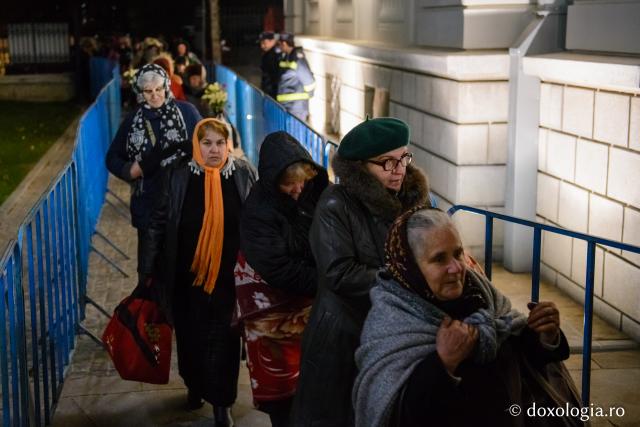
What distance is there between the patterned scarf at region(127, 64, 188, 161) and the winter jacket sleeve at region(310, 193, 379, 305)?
354cm

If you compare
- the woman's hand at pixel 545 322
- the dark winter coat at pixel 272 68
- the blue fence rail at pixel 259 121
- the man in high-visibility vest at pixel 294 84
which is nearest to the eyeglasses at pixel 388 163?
the woman's hand at pixel 545 322

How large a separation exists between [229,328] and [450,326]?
318 centimetres

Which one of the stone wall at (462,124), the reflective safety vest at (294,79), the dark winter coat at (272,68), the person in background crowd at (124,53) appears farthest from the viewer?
the person in background crowd at (124,53)

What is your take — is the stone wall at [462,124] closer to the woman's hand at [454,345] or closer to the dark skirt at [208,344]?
the dark skirt at [208,344]

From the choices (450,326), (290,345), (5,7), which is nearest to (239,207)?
(290,345)

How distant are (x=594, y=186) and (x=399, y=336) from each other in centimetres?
571

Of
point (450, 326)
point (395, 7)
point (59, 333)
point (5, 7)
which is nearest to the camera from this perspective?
point (450, 326)

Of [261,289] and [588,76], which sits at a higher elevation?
[588,76]

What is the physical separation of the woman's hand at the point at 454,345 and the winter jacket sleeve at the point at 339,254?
102 centimetres

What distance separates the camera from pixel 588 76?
8062 mm

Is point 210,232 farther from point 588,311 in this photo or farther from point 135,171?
point 588,311

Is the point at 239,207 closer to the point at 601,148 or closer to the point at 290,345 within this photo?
the point at 290,345

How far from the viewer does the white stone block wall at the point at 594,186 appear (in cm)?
759

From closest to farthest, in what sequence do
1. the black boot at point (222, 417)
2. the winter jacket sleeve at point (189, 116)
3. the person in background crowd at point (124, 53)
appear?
1. the black boot at point (222, 417)
2. the winter jacket sleeve at point (189, 116)
3. the person in background crowd at point (124, 53)
